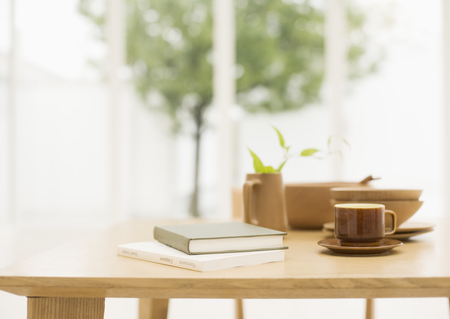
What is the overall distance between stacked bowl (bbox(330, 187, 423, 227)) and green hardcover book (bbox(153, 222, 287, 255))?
238mm

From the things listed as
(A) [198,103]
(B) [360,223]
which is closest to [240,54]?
(A) [198,103]

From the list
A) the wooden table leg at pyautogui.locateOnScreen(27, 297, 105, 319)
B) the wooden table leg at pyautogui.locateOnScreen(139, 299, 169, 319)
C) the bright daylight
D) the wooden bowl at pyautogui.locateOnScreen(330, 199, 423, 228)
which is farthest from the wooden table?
the bright daylight

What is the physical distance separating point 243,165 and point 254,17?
120 cm

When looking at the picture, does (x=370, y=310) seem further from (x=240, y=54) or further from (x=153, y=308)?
(x=240, y=54)

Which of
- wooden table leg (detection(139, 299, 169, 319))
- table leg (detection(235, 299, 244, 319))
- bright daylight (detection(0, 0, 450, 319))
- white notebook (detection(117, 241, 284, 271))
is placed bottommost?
table leg (detection(235, 299, 244, 319))

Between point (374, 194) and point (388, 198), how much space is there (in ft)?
0.11

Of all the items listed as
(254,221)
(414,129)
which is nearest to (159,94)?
(414,129)

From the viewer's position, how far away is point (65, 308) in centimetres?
67

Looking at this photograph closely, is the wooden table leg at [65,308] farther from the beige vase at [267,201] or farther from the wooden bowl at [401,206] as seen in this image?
the wooden bowl at [401,206]

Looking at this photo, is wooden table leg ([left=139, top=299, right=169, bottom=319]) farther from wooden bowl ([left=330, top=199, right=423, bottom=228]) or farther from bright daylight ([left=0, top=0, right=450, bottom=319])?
bright daylight ([left=0, top=0, right=450, bottom=319])

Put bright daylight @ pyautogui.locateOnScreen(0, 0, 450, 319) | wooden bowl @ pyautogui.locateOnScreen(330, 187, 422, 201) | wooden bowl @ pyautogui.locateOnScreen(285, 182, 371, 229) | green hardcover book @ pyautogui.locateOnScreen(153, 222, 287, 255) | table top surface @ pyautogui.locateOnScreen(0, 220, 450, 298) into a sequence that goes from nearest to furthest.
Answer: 1. table top surface @ pyautogui.locateOnScreen(0, 220, 450, 298)
2. green hardcover book @ pyautogui.locateOnScreen(153, 222, 287, 255)
3. wooden bowl @ pyautogui.locateOnScreen(330, 187, 422, 201)
4. wooden bowl @ pyautogui.locateOnScreen(285, 182, 371, 229)
5. bright daylight @ pyautogui.locateOnScreen(0, 0, 450, 319)

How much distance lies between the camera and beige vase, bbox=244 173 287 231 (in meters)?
1.00

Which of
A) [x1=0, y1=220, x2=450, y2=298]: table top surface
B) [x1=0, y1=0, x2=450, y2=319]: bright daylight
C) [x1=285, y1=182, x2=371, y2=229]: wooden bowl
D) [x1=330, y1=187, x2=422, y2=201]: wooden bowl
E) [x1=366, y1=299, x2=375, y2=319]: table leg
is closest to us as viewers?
[x1=0, y1=220, x2=450, y2=298]: table top surface

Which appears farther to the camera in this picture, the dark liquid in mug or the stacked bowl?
the stacked bowl
